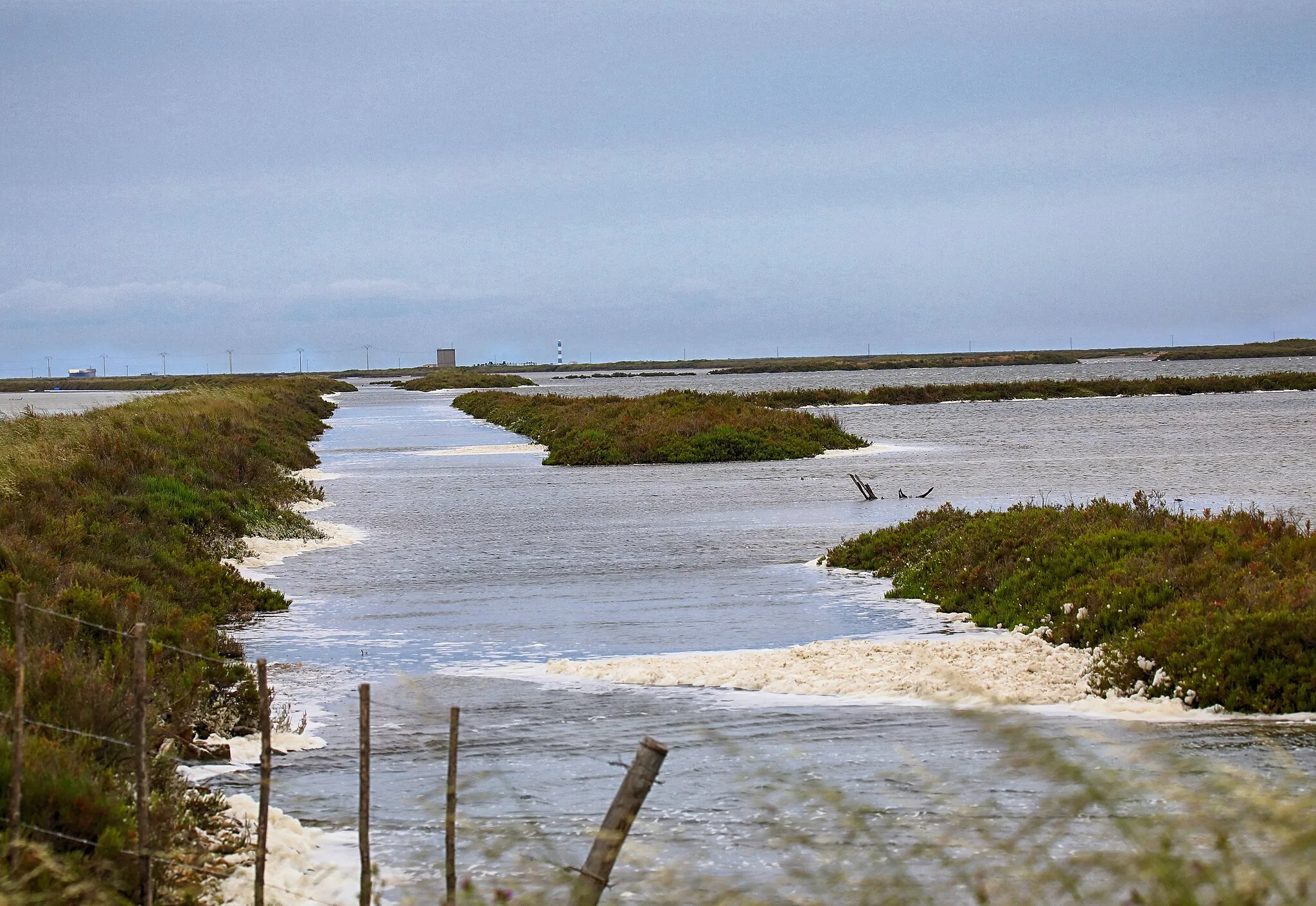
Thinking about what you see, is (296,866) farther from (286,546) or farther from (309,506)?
(309,506)

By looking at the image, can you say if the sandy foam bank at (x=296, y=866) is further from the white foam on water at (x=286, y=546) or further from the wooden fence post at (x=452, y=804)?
the white foam on water at (x=286, y=546)

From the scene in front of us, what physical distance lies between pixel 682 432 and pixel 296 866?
1610 inches

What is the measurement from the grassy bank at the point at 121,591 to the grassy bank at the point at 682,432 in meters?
12.3

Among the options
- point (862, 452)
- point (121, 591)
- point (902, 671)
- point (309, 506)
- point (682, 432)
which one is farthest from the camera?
point (862, 452)

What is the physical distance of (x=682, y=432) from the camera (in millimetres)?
48625

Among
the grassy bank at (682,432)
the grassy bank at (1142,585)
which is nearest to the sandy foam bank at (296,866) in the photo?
the grassy bank at (1142,585)

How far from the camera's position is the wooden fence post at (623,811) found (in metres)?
5.12

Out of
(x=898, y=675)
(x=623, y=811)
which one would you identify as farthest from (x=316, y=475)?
(x=623, y=811)

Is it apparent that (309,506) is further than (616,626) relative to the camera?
Yes

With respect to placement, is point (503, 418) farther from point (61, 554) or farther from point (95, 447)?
point (61, 554)

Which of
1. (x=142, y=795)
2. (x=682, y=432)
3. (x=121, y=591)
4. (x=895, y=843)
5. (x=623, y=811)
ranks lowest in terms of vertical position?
(x=895, y=843)

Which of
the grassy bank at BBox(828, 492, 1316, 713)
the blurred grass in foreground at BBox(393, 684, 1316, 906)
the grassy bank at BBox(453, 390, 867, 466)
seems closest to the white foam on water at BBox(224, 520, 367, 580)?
the grassy bank at BBox(828, 492, 1316, 713)

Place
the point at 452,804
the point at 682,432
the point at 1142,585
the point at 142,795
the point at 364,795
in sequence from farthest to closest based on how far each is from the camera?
the point at 682,432 → the point at 1142,585 → the point at 142,795 → the point at 364,795 → the point at 452,804

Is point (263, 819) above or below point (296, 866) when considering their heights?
above
